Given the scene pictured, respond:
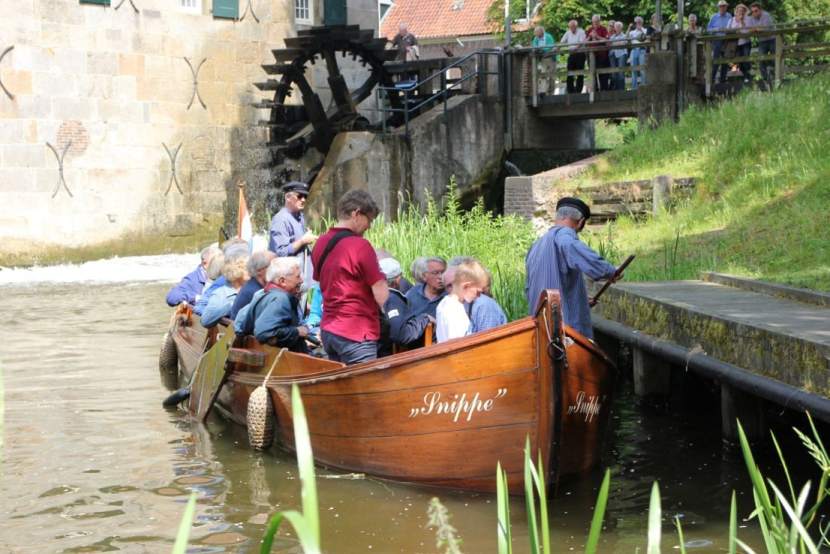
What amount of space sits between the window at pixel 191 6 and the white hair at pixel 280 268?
16158 mm

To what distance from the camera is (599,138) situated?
4800 centimetres

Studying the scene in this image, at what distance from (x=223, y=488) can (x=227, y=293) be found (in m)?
3.15

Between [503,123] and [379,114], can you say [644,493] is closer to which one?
[503,123]

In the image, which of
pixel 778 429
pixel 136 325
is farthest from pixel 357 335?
pixel 136 325

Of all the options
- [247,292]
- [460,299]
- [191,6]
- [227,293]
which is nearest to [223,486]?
[460,299]

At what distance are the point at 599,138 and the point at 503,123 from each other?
77.0 feet

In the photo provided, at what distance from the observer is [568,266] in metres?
8.05

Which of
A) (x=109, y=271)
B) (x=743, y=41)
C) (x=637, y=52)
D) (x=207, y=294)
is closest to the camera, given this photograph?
(x=207, y=294)

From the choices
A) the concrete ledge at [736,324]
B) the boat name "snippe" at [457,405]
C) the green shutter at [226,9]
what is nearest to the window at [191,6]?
the green shutter at [226,9]

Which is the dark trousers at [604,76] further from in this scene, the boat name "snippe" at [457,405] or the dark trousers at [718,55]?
the boat name "snippe" at [457,405]

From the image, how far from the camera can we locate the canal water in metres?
6.80

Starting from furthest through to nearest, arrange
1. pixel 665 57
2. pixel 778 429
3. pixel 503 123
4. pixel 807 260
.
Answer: pixel 503 123
pixel 665 57
pixel 807 260
pixel 778 429

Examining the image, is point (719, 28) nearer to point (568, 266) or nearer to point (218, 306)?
point (218, 306)

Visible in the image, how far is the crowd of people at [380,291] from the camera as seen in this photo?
25.2ft
